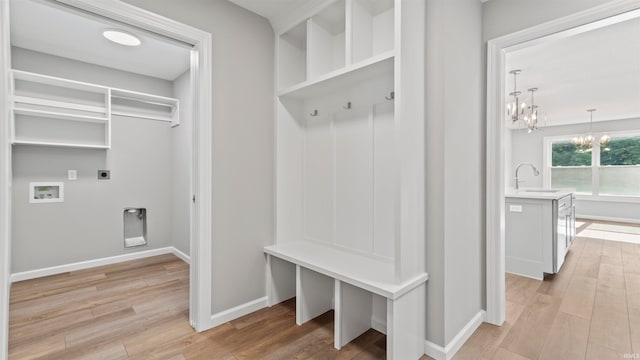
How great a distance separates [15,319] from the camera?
233 cm

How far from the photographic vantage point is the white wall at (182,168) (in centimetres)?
379

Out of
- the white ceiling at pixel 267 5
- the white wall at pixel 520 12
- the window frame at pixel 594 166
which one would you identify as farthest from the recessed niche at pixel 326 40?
the window frame at pixel 594 166

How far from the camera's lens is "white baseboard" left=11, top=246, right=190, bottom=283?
3.20m

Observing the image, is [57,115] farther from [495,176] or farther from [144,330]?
[495,176]

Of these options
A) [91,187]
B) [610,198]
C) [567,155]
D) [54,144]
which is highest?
[567,155]

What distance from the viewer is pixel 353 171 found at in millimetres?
2279

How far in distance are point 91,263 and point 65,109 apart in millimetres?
1934

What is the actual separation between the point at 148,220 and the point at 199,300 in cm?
252

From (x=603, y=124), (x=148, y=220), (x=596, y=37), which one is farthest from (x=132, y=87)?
(x=603, y=124)

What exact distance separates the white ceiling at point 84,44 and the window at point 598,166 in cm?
936

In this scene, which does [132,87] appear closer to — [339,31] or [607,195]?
[339,31]

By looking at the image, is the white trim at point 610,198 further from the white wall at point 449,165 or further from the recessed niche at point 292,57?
the recessed niche at point 292,57

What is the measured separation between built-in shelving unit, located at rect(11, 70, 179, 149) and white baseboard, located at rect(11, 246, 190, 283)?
4.84 feet

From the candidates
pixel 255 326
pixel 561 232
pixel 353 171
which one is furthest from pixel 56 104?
pixel 561 232
